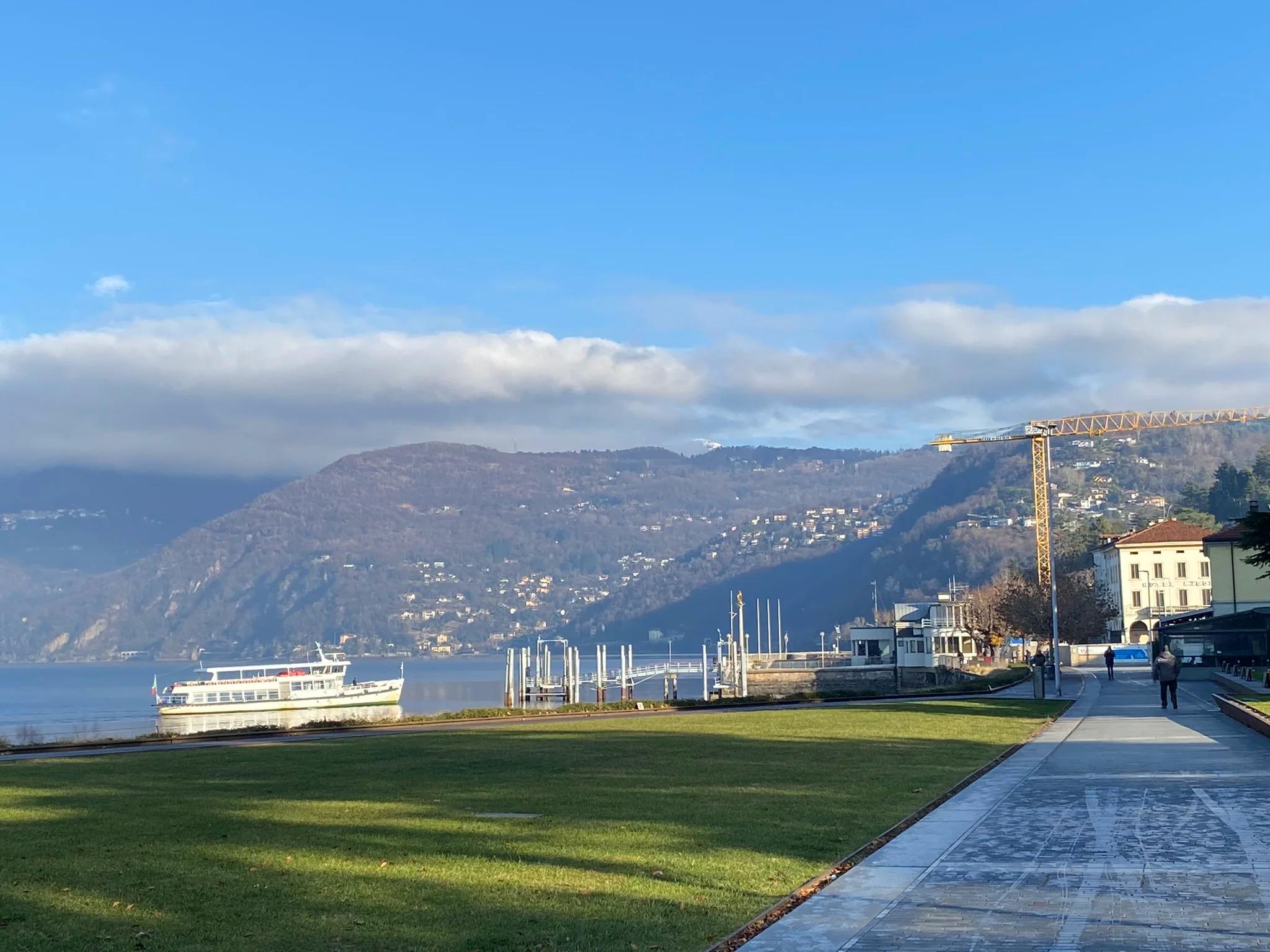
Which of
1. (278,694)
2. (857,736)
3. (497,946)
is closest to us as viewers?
(497,946)

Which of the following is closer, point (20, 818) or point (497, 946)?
point (497, 946)

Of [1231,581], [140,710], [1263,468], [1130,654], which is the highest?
[1263,468]

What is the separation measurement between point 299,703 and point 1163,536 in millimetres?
80085

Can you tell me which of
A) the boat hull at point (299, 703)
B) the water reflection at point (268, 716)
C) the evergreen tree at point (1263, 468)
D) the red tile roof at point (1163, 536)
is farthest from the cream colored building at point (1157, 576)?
the water reflection at point (268, 716)

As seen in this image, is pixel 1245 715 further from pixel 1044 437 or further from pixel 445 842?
pixel 1044 437

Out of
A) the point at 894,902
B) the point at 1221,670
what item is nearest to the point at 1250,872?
the point at 894,902

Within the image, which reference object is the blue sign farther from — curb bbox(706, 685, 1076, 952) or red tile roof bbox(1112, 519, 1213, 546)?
curb bbox(706, 685, 1076, 952)

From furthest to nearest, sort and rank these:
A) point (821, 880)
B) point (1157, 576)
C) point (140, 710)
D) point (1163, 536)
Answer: point (1163, 536), point (1157, 576), point (140, 710), point (821, 880)

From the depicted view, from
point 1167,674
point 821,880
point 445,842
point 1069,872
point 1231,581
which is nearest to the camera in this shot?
point 821,880

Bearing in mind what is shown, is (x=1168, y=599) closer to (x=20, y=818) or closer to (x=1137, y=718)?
(x=1137, y=718)

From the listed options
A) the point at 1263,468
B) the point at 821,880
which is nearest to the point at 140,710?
the point at 821,880

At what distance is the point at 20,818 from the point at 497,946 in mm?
9998

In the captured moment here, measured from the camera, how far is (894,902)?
958cm

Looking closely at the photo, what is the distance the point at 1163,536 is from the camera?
127 metres
